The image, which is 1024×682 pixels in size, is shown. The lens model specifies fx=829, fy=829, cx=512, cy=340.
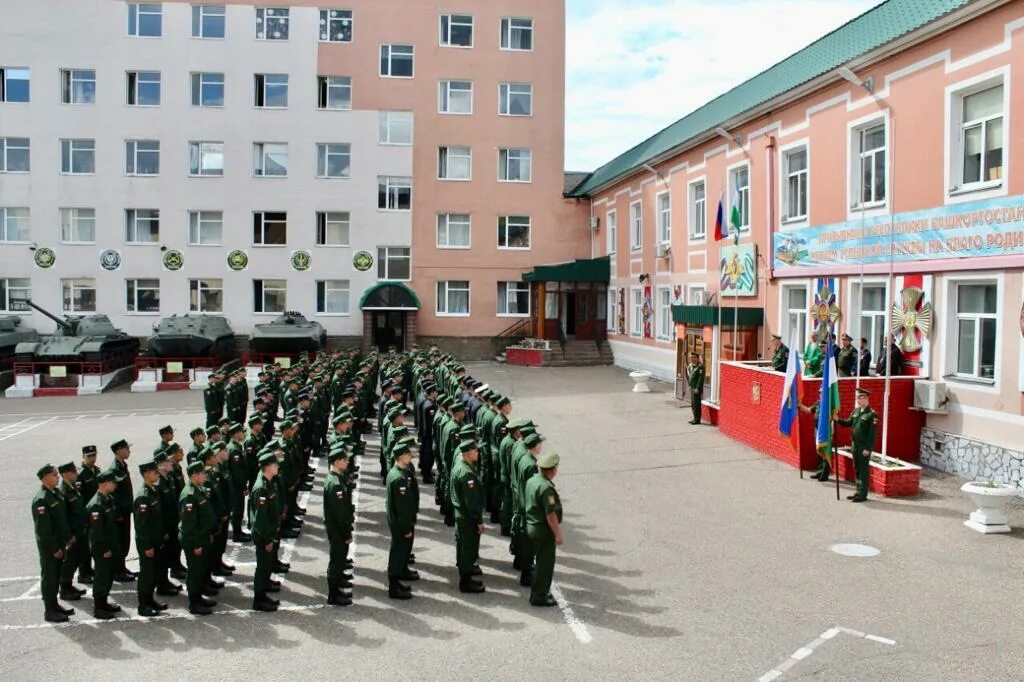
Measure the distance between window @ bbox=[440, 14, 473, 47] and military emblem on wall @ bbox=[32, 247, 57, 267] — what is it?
18882mm

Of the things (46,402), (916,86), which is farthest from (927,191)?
(46,402)

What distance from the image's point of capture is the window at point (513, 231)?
120 ft

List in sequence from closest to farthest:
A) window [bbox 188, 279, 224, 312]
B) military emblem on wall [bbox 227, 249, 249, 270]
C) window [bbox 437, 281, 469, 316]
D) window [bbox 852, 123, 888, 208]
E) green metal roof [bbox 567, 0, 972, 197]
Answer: green metal roof [bbox 567, 0, 972, 197] → window [bbox 852, 123, 888, 208] → military emblem on wall [bbox 227, 249, 249, 270] → window [bbox 188, 279, 224, 312] → window [bbox 437, 281, 469, 316]

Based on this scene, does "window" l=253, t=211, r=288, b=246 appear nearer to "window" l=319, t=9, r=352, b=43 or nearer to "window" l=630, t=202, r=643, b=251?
"window" l=319, t=9, r=352, b=43

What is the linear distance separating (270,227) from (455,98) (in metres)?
9.77

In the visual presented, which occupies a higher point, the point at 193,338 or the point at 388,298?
the point at 388,298

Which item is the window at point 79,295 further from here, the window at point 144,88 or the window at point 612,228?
the window at point 612,228

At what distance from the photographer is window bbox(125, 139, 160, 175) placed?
35.2 m

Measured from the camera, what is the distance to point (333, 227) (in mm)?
35688

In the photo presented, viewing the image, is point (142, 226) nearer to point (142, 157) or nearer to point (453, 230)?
point (142, 157)

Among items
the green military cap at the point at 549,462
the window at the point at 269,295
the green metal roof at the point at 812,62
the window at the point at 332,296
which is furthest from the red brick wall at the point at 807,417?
the window at the point at 269,295

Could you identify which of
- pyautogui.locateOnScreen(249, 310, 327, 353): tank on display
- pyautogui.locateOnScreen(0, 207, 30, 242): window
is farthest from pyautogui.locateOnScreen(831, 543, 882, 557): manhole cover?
pyautogui.locateOnScreen(0, 207, 30, 242): window

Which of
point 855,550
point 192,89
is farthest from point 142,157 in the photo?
point 855,550

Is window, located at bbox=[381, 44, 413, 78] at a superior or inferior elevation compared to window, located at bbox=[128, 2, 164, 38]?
inferior
